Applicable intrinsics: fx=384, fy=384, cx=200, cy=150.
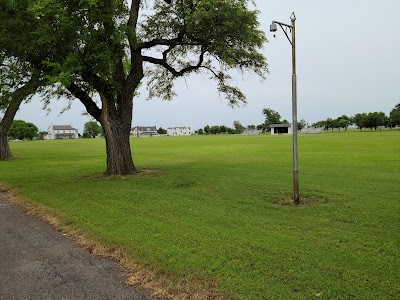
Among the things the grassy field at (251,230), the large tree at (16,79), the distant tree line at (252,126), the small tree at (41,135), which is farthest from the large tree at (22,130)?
the grassy field at (251,230)

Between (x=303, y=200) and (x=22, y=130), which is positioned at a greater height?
(x=22, y=130)

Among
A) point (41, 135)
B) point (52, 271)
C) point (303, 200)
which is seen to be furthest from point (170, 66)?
point (41, 135)

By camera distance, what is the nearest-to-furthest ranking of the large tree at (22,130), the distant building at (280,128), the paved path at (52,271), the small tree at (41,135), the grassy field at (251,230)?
the paved path at (52,271), the grassy field at (251,230), the distant building at (280,128), the large tree at (22,130), the small tree at (41,135)

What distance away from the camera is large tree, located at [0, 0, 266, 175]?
520 inches

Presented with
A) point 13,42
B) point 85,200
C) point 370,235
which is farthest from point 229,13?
point 370,235

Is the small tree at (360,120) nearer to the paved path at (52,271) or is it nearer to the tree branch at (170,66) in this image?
the tree branch at (170,66)

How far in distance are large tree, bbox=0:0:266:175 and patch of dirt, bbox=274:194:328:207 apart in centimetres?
724

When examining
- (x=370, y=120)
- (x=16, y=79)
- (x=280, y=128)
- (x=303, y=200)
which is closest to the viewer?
(x=303, y=200)

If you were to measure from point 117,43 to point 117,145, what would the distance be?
502cm

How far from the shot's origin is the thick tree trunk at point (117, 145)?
17.3 meters

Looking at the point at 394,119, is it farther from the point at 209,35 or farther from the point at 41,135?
the point at 41,135

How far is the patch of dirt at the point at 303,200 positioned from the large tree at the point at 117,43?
7.24 metres

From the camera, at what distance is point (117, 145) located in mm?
17453

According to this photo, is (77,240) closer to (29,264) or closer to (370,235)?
(29,264)
